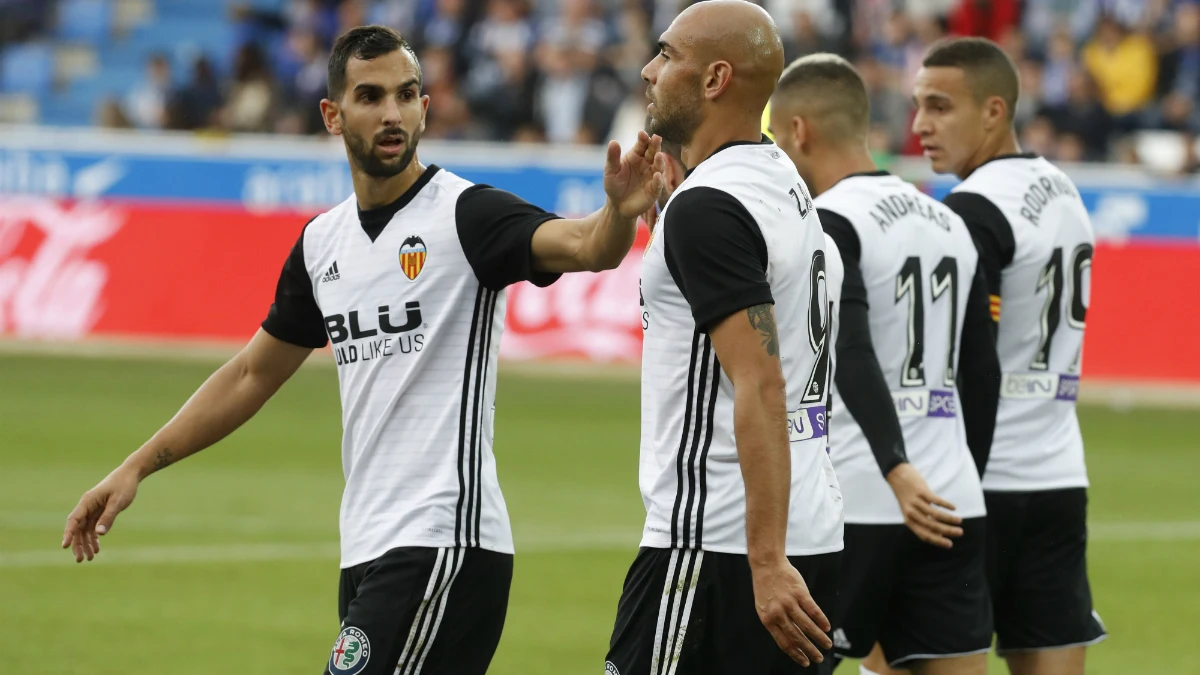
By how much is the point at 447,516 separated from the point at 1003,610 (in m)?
2.30

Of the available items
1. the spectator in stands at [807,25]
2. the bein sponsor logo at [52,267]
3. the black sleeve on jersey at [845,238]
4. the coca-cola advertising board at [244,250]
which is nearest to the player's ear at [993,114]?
the black sleeve on jersey at [845,238]

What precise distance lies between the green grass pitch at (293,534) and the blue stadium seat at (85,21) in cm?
1215

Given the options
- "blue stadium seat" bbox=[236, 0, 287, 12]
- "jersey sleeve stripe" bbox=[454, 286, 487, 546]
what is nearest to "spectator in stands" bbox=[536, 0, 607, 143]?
"blue stadium seat" bbox=[236, 0, 287, 12]

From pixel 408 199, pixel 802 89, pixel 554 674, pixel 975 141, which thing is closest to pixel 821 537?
pixel 408 199

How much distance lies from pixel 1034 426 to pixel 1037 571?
0.49 metres

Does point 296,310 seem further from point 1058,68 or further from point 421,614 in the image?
point 1058,68

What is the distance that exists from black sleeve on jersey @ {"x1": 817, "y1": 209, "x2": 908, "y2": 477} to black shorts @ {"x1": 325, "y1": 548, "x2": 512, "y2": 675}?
1151 millimetres

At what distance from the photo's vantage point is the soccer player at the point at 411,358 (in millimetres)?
4930

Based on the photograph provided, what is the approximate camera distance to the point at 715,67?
14.5ft

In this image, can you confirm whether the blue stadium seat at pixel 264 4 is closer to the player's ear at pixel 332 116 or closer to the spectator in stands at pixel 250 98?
the spectator in stands at pixel 250 98

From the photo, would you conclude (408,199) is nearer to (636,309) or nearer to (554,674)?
(554,674)

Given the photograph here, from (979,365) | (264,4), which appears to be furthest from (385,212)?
(264,4)

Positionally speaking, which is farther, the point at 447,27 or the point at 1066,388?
the point at 447,27

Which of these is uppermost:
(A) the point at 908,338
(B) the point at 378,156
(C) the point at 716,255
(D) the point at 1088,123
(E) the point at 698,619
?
(D) the point at 1088,123
